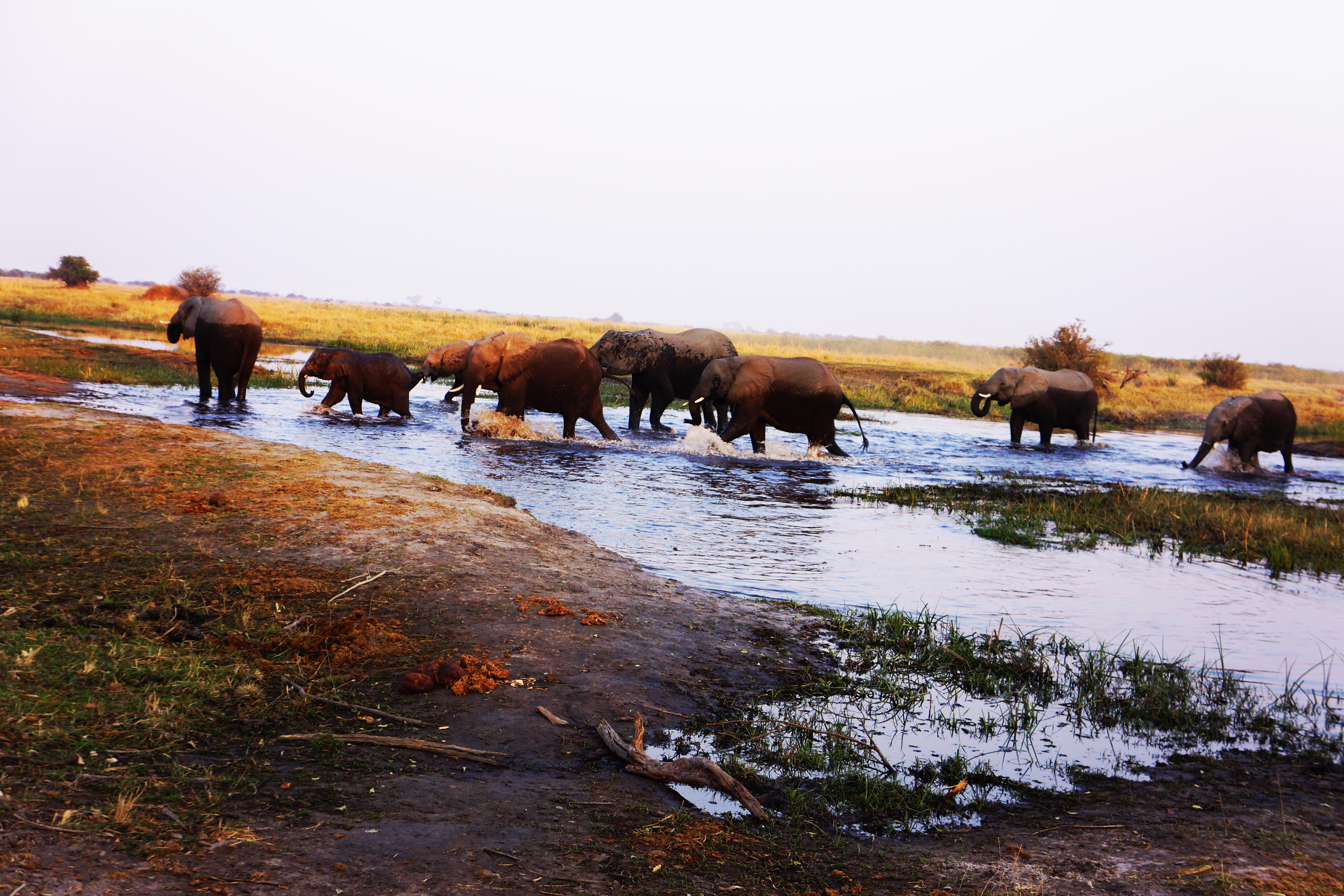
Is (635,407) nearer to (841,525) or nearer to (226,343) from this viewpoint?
(226,343)

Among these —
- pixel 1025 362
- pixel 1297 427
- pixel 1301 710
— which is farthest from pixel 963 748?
pixel 1025 362

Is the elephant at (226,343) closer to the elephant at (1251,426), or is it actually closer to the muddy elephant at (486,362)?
the muddy elephant at (486,362)

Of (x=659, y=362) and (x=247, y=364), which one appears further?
(x=659, y=362)

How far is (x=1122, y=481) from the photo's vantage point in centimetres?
1758

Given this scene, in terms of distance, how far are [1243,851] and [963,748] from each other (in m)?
1.38

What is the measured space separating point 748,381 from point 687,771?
13.7 meters

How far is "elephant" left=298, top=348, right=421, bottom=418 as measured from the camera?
1820cm

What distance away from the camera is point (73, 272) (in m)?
65.8

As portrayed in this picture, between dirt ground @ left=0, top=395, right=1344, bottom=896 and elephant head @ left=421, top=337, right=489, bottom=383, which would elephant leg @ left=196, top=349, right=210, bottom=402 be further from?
dirt ground @ left=0, top=395, right=1344, bottom=896

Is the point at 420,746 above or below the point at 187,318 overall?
below

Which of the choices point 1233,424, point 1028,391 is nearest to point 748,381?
point 1028,391

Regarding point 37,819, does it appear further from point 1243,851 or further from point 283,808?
point 1243,851

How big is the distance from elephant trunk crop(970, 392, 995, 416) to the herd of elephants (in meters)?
5.04

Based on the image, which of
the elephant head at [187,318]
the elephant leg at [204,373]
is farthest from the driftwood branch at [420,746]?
the elephant head at [187,318]
